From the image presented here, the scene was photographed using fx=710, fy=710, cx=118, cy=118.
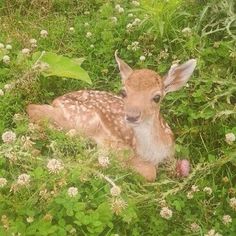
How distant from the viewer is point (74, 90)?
5.92 meters

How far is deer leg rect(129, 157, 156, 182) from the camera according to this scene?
490 centimetres

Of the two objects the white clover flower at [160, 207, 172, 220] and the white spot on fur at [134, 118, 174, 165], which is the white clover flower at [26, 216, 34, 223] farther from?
the white spot on fur at [134, 118, 174, 165]

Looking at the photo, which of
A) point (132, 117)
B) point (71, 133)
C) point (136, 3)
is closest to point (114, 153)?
point (132, 117)

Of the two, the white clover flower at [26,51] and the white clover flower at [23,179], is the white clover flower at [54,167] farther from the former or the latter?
the white clover flower at [26,51]

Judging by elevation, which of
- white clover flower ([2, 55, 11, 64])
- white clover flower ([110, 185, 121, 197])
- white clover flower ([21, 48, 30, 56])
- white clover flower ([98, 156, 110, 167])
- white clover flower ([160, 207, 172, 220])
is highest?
white clover flower ([110, 185, 121, 197])

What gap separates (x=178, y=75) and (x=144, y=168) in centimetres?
71

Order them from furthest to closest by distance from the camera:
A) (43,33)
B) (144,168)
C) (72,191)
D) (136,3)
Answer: (136,3), (43,33), (144,168), (72,191)

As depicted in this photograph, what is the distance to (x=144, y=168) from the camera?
16.4ft

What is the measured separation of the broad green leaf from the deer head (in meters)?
0.60

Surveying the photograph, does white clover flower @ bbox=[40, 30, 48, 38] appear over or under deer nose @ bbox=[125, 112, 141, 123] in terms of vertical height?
under

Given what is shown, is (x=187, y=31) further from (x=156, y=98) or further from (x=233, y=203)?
(x=233, y=203)

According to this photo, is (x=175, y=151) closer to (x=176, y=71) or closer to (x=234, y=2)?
(x=176, y=71)

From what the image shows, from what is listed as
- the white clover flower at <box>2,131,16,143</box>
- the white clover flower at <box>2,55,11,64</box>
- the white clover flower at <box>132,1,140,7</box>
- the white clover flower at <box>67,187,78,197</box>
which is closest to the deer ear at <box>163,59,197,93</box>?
the white clover flower at <box>2,131,16,143</box>

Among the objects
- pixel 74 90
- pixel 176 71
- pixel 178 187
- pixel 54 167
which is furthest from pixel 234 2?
pixel 54 167
